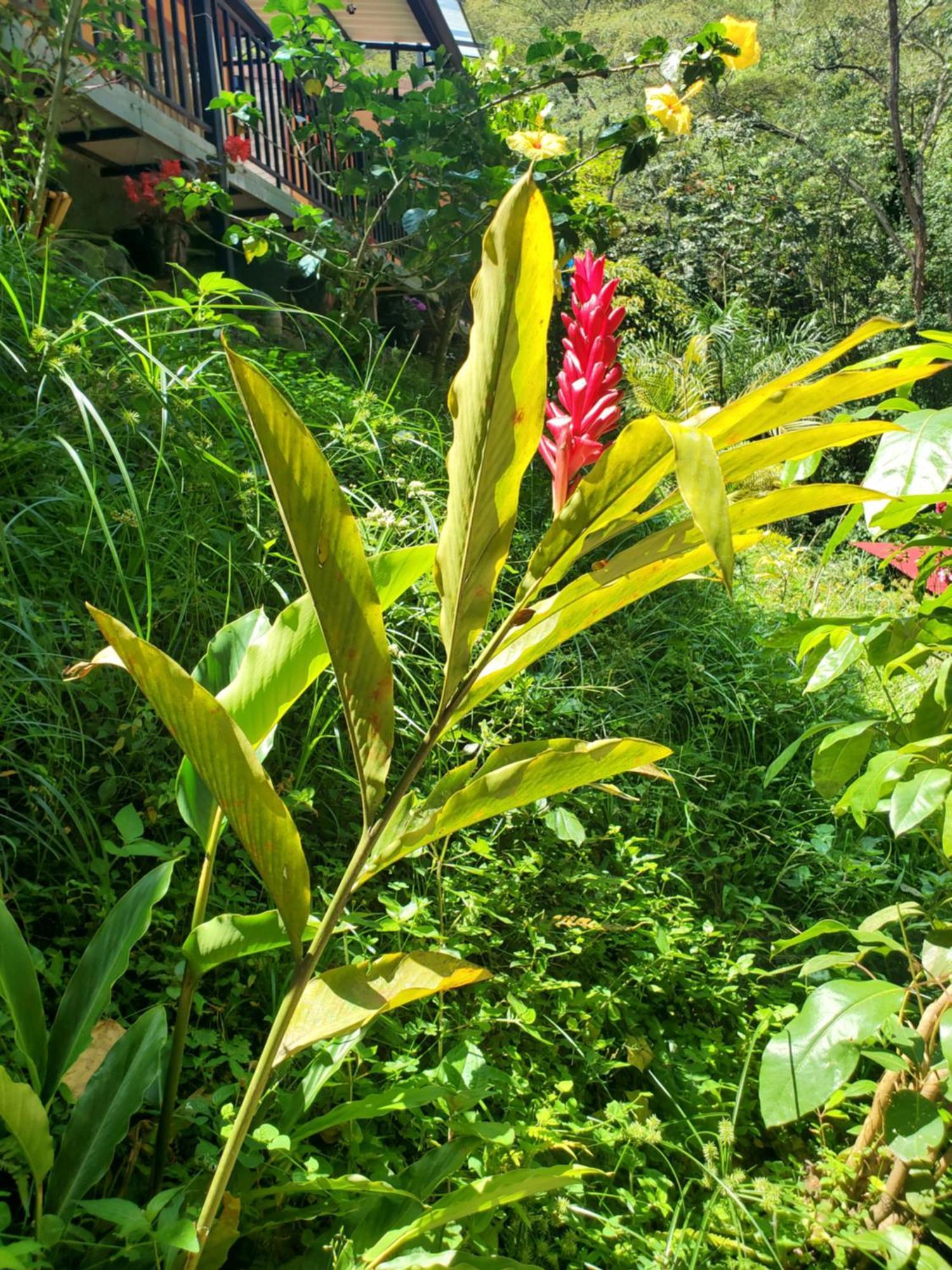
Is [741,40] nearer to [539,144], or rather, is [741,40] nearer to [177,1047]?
[539,144]

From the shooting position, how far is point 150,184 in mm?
5535

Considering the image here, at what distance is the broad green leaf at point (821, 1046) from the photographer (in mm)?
1246

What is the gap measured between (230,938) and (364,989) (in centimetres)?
32

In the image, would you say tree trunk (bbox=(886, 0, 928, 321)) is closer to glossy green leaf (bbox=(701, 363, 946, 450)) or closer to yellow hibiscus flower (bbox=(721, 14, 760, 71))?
yellow hibiscus flower (bbox=(721, 14, 760, 71))

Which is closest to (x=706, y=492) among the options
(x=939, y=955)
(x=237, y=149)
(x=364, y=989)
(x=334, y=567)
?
(x=334, y=567)

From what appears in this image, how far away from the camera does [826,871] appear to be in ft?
9.03

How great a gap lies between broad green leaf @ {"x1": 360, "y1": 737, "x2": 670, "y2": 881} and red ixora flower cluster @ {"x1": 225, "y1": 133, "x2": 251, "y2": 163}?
20.4 ft

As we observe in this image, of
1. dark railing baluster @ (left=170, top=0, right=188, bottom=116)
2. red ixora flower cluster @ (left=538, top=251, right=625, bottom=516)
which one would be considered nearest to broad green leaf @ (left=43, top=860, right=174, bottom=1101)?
red ixora flower cluster @ (left=538, top=251, right=625, bottom=516)

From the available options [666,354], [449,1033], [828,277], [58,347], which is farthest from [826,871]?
[828,277]

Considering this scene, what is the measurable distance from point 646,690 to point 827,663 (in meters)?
1.78

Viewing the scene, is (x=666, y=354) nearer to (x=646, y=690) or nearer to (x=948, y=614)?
(x=646, y=690)

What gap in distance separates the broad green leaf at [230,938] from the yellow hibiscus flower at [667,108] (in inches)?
175

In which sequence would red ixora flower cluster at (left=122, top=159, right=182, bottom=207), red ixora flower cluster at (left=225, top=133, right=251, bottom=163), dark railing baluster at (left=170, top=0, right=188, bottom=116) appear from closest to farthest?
red ixora flower cluster at (left=122, top=159, right=182, bottom=207) → red ixora flower cluster at (left=225, top=133, right=251, bottom=163) → dark railing baluster at (left=170, top=0, right=188, bottom=116)

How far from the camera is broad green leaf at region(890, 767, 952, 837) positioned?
3.97 ft
